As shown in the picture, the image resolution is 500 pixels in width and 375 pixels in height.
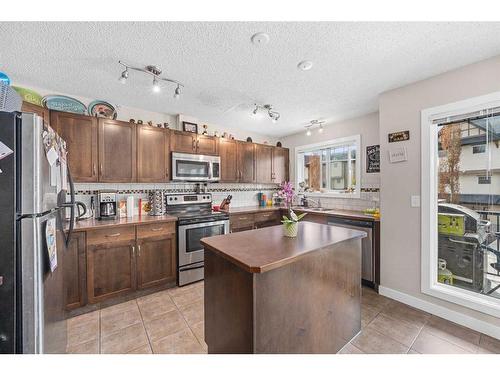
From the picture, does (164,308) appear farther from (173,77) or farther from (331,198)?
(331,198)

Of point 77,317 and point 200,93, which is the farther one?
point 200,93

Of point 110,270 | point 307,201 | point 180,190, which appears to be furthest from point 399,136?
point 110,270

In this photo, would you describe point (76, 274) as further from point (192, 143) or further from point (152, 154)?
point (192, 143)

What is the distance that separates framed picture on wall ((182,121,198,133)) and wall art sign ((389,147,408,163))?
2.81m

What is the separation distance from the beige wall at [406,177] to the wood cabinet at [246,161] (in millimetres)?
2211

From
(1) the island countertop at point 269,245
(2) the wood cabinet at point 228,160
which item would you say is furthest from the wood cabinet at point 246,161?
(1) the island countertop at point 269,245

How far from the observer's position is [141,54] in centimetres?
180

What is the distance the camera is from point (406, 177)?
238cm

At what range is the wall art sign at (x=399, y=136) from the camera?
7.79 ft

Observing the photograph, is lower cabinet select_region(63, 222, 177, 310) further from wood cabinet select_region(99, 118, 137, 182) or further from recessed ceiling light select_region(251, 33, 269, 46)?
recessed ceiling light select_region(251, 33, 269, 46)

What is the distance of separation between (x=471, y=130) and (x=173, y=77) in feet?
10.2

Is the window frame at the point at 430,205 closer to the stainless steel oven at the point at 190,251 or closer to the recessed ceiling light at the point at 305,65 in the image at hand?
the recessed ceiling light at the point at 305,65

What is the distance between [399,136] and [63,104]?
160 inches
